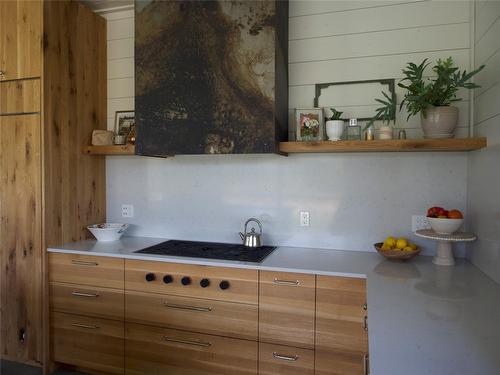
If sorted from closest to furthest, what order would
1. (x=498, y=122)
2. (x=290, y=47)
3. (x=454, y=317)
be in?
(x=454, y=317), (x=498, y=122), (x=290, y=47)

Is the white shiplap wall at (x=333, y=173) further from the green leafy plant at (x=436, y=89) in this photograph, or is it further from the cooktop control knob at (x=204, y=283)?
the cooktop control knob at (x=204, y=283)

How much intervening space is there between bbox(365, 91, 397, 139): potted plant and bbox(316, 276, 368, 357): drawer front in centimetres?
85

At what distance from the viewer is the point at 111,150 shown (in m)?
2.43

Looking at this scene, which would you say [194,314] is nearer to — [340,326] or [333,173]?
[340,326]

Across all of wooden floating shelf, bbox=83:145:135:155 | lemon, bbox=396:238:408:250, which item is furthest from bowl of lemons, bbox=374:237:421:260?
wooden floating shelf, bbox=83:145:135:155

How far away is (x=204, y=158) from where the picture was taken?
8.31 ft

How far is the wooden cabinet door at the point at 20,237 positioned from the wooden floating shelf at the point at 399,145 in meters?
1.62

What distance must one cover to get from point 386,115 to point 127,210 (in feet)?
6.48

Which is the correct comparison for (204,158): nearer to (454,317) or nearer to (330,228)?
(330,228)

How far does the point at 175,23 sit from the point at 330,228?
1628 millimetres

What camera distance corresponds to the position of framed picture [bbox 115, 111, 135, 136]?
265 centimetres

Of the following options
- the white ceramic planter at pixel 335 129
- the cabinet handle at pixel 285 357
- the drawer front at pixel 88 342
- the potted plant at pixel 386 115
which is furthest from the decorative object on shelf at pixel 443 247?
the drawer front at pixel 88 342

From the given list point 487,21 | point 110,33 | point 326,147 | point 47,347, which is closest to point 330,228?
point 326,147

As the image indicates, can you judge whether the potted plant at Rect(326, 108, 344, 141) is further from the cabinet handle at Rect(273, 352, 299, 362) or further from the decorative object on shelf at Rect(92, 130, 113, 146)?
the decorative object on shelf at Rect(92, 130, 113, 146)
